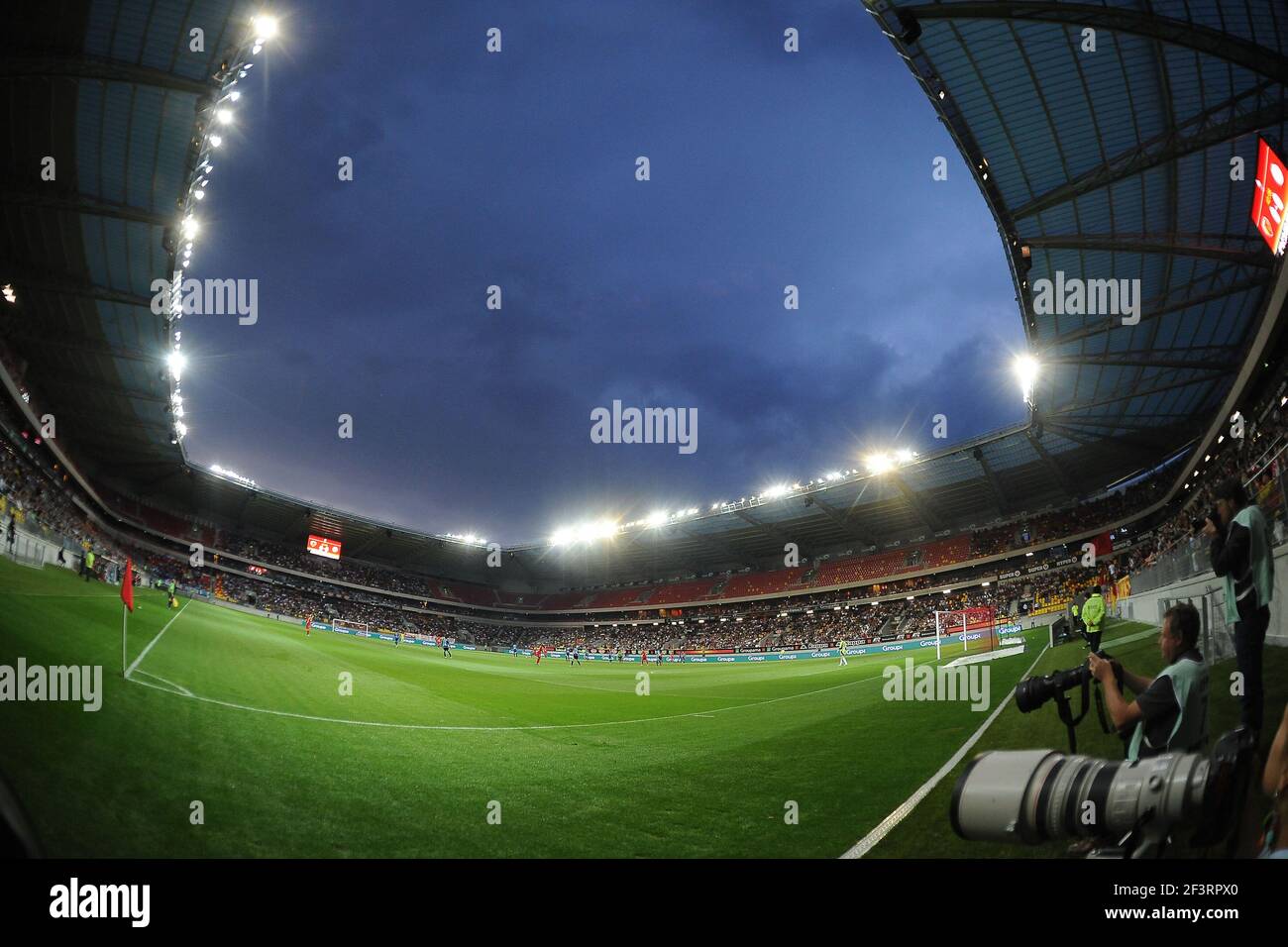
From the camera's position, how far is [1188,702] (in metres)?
3.54

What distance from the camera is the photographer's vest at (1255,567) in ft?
13.0

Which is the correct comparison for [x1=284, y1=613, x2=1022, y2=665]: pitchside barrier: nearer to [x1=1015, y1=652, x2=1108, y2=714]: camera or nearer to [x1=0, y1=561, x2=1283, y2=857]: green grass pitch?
[x1=0, y1=561, x2=1283, y2=857]: green grass pitch

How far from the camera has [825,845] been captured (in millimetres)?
4289

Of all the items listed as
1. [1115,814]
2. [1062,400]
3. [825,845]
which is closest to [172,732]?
[825,845]

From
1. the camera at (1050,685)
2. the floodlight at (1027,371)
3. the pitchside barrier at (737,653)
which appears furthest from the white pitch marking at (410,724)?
the pitchside barrier at (737,653)

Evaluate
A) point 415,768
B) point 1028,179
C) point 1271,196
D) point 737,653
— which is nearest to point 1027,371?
point 1028,179

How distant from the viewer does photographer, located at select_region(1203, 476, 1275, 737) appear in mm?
3861

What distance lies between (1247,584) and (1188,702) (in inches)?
47.9

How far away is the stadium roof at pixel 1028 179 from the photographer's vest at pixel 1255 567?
13.3 meters

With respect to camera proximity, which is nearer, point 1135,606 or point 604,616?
point 1135,606

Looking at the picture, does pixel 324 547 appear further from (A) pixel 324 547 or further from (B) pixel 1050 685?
(B) pixel 1050 685

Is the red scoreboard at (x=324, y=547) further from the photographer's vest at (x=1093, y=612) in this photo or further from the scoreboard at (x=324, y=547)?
the photographer's vest at (x=1093, y=612)
